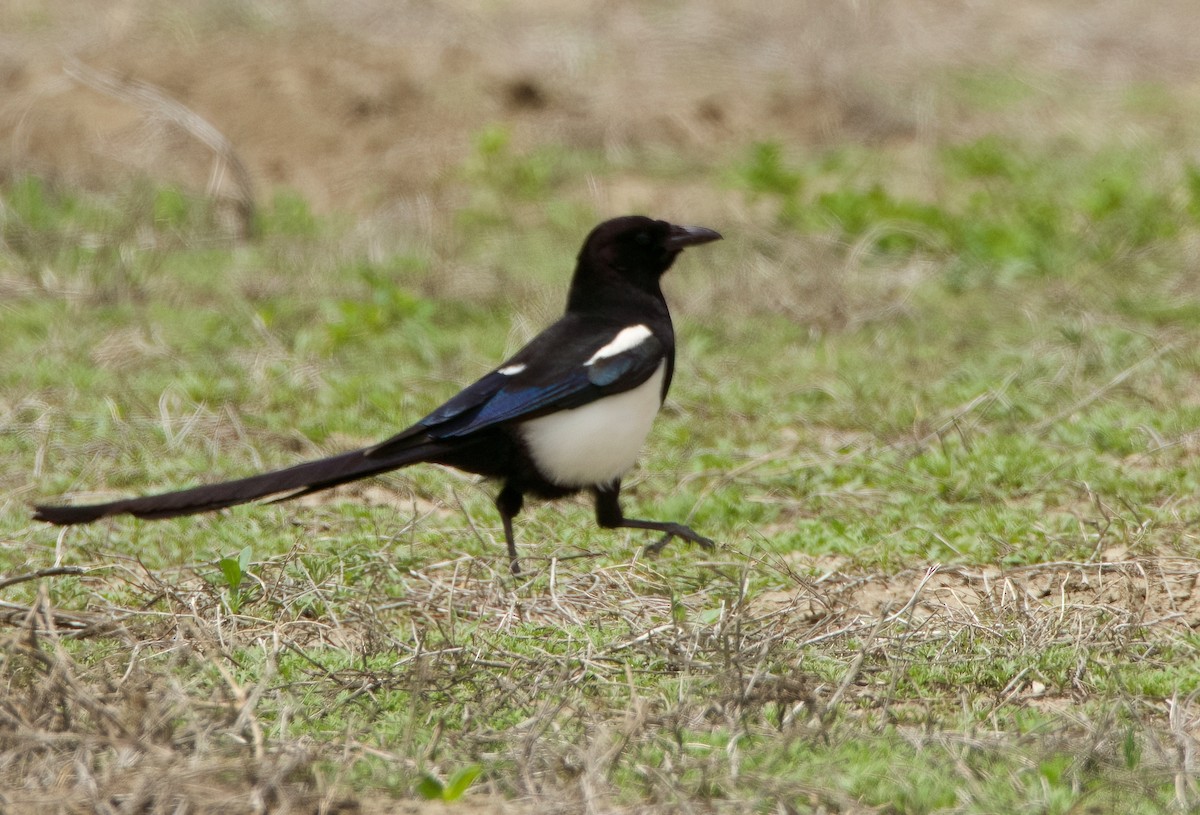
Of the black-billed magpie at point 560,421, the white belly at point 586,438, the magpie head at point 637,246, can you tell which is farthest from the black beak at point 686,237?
the white belly at point 586,438

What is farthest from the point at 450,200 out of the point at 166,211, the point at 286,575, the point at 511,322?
the point at 286,575

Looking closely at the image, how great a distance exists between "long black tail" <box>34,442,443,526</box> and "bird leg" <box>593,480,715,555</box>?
0.50 meters

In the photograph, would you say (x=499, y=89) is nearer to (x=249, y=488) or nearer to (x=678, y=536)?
(x=678, y=536)

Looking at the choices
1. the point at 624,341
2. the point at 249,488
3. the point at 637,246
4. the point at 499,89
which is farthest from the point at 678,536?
the point at 499,89

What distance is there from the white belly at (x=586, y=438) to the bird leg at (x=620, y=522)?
9 centimetres

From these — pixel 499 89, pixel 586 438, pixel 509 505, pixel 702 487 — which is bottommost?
pixel 702 487

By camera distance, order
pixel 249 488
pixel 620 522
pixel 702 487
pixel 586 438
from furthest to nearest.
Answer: pixel 702 487
pixel 620 522
pixel 586 438
pixel 249 488

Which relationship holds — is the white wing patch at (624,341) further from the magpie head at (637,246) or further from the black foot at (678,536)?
the black foot at (678,536)

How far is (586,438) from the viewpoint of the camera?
4145 mm

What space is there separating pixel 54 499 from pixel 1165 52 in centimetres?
973

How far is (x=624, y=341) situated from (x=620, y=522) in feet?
1.64

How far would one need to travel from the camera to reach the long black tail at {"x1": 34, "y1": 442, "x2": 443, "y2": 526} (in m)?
3.56

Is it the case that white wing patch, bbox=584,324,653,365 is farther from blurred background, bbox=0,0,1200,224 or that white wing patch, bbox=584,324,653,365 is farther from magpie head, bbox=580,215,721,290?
blurred background, bbox=0,0,1200,224

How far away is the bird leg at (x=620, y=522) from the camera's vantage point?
427 centimetres
